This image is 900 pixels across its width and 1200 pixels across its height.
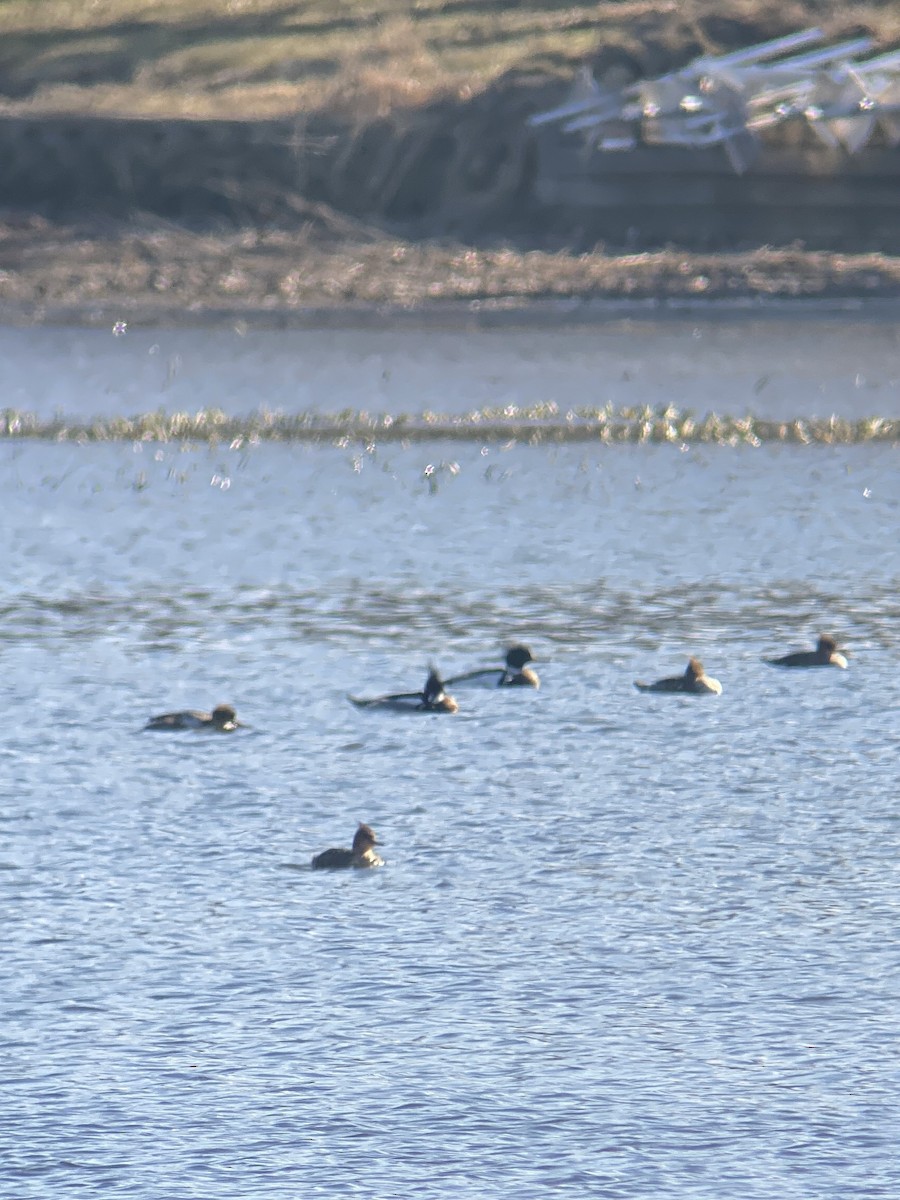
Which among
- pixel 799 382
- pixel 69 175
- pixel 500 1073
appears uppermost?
pixel 69 175

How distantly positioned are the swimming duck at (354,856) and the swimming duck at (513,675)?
294 centimetres

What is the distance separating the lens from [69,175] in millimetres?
40719

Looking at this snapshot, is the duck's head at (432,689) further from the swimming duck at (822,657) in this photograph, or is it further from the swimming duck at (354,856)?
the swimming duck at (354,856)

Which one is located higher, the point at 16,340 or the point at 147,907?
the point at 16,340

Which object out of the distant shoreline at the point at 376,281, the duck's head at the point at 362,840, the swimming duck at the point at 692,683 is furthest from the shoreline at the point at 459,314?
the duck's head at the point at 362,840

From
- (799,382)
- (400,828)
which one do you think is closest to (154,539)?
(400,828)

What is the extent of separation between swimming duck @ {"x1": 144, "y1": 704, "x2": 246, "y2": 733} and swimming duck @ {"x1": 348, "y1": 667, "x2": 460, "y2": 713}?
0.69m

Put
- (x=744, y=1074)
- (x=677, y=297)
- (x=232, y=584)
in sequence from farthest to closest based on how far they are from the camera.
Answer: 1. (x=677, y=297)
2. (x=232, y=584)
3. (x=744, y=1074)

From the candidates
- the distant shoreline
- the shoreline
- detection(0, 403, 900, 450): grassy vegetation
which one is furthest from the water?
the distant shoreline

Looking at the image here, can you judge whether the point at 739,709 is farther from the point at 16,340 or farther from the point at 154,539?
the point at 16,340

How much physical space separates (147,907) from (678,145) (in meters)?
32.2

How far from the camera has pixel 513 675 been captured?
11.0 m

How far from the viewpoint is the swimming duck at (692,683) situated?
35.6ft

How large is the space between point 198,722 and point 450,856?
213cm
